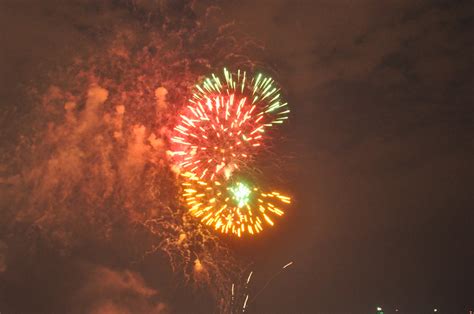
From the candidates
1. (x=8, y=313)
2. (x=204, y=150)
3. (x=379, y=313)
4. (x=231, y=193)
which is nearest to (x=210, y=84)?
(x=204, y=150)

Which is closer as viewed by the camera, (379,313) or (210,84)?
(210,84)

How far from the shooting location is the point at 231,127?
19.6 meters

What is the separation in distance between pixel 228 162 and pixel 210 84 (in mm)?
2758

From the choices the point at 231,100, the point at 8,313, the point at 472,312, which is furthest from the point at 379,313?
the point at 472,312

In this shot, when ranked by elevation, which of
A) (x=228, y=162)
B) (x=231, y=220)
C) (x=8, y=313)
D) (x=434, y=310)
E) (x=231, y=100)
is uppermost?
(x=434, y=310)

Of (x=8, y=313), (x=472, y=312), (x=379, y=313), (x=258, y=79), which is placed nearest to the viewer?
(x=258, y=79)

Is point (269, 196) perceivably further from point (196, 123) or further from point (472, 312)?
point (472, 312)

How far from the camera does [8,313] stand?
36719mm

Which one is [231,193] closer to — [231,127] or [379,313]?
[231,127]

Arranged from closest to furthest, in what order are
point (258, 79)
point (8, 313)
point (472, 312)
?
1. point (258, 79)
2. point (8, 313)
3. point (472, 312)

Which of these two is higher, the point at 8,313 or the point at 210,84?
the point at 210,84

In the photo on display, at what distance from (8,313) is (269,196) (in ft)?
81.1

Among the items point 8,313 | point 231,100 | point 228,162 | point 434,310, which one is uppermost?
point 434,310

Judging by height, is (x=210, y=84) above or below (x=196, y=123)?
above
